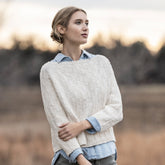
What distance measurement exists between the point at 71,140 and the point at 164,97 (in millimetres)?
19142

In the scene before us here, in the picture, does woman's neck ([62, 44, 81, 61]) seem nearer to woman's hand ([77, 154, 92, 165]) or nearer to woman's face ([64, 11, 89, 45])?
woman's face ([64, 11, 89, 45])

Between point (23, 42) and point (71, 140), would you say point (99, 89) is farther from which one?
point (23, 42)

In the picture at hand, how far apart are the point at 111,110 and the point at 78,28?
0.44 metres

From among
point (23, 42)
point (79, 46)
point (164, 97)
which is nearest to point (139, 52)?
point (164, 97)

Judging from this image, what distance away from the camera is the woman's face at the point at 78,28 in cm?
213

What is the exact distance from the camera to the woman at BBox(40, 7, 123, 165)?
2.07m

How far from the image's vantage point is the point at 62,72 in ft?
6.99

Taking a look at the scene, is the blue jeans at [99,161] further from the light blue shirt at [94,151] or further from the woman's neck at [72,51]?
the woman's neck at [72,51]

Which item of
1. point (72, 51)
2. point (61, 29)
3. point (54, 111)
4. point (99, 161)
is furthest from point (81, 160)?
point (61, 29)

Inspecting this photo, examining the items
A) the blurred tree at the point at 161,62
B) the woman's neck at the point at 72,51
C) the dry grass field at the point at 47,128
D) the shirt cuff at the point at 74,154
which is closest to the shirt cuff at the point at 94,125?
the shirt cuff at the point at 74,154

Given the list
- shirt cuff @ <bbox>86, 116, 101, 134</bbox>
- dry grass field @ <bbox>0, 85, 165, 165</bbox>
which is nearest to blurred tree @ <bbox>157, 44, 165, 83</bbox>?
dry grass field @ <bbox>0, 85, 165, 165</bbox>

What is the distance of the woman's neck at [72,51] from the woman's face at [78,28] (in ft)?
0.12

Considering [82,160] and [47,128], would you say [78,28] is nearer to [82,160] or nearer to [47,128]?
[82,160]

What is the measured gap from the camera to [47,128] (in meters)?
12.0
